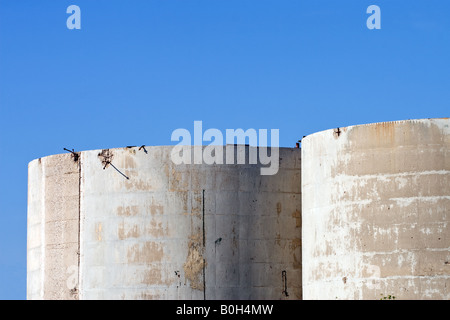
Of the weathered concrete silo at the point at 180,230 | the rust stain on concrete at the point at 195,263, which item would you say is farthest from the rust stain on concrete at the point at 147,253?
the rust stain on concrete at the point at 195,263

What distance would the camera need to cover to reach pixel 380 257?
121 ft

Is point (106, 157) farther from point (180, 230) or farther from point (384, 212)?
point (384, 212)

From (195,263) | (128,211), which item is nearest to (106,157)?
(128,211)

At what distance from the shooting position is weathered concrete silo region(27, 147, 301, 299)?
40.5 m

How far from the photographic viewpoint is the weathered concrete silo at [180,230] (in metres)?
40.5

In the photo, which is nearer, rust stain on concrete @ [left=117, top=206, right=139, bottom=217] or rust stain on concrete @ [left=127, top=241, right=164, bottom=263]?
rust stain on concrete @ [left=127, top=241, right=164, bottom=263]

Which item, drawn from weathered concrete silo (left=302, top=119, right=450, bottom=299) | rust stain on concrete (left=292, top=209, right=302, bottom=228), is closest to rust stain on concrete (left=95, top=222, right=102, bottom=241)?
rust stain on concrete (left=292, top=209, right=302, bottom=228)

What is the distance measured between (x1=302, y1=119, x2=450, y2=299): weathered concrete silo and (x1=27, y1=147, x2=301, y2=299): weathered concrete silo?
8.55ft

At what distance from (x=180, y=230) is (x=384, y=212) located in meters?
6.63

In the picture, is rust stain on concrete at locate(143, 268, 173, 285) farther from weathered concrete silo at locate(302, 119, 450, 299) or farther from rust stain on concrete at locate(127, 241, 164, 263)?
weathered concrete silo at locate(302, 119, 450, 299)

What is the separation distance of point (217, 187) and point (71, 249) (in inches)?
190
